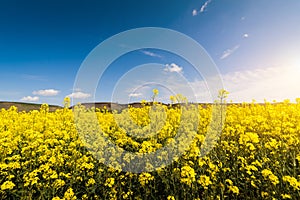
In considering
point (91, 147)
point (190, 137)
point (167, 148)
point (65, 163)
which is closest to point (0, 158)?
point (65, 163)

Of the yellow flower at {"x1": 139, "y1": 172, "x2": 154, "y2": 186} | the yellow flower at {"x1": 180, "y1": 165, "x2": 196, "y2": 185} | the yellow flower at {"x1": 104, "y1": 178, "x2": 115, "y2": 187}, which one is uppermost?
the yellow flower at {"x1": 180, "y1": 165, "x2": 196, "y2": 185}

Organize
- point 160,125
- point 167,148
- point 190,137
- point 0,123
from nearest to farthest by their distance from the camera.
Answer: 1. point 167,148
2. point 190,137
3. point 160,125
4. point 0,123

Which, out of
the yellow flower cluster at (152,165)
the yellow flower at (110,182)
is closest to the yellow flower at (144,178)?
the yellow flower cluster at (152,165)

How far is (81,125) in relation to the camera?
219 inches

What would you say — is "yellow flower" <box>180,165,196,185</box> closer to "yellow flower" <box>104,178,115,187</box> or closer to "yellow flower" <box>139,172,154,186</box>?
"yellow flower" <box>139,172,154,186</box>

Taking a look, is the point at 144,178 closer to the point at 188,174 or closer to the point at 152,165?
the point at 152,165

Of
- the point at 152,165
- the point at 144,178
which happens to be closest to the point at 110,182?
the point at 144,178

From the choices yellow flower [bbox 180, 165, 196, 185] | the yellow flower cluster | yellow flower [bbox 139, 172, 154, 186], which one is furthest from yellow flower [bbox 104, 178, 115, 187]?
yellow flower [bbox 180, 165, 196, 185]

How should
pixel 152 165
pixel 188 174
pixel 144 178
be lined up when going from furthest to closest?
1. pixel 152 165
2. pixel 144 178
3. pixel 188 174

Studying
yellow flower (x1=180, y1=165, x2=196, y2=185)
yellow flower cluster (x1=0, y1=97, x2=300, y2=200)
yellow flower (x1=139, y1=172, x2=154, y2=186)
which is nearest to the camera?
yellow flower (x1=180, y1=165, x2=196, y2=185)

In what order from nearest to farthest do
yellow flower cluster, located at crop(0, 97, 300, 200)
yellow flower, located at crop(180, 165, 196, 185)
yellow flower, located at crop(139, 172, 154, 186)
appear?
yellow flower, located at crop(180, 165, 196, 185)
yellow flower cluster, located at crop(0, 97, 300, 200)
yellow flower, located at crop(139, 172, 154, 186)

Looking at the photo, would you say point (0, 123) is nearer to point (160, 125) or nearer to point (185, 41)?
point (160, 125)

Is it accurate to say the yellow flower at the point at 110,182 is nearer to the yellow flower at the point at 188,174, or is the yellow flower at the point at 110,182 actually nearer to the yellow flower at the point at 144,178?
the yellow flower at the point at 144,178

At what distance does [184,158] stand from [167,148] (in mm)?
422
